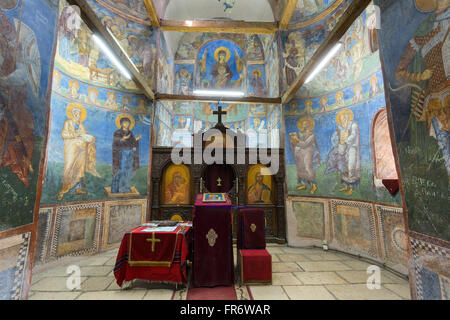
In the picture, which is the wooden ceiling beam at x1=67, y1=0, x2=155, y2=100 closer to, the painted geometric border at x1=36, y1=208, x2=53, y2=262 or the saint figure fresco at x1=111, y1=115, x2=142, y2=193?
the saint figure fresco at x1=111, y1=115, x2=142, y2=193

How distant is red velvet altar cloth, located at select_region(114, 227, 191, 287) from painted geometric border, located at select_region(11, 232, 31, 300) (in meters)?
1.31

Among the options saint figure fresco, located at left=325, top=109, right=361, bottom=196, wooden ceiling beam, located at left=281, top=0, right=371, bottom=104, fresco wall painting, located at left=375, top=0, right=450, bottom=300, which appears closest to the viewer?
fresco wall painting, located at left=375, top=0, right=450, bottom=300

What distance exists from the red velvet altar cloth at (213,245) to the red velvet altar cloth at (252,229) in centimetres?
51

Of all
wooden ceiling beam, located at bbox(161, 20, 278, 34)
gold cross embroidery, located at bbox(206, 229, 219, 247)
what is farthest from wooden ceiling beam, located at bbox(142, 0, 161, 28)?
gold cross embroidery, located at bbox(206, 229, 219, 247)

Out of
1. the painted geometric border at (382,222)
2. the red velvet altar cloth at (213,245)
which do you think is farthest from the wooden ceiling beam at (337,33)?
the red velvet altar cloth at (213,245)

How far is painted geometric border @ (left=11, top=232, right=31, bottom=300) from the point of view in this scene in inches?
98.2

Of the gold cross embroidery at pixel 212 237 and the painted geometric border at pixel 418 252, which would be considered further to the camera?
the gold cross embroidery at pixel 212 237

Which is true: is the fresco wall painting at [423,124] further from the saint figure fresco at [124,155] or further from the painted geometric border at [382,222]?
the saint figure fresco at [124,155]

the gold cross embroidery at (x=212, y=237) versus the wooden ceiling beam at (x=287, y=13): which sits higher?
the wooden ceiling beam at (x=287, y=13)

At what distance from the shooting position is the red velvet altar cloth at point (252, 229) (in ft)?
13.9

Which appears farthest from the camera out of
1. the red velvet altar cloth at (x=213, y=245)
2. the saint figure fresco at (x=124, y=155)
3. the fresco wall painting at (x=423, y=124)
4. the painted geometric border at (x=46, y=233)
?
the saint figure fresco at (x=124, y=155)

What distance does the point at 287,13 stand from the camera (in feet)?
23.3

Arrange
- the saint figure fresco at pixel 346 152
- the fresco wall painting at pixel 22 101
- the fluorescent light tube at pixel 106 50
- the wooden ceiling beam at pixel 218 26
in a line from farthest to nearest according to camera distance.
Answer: the wooden ceiling beam at pixel 218 26, the saint figure fresco at pixel 346 152, the fluorescent light tube at pixel 106 50, the fresco wall painting at pixel 22 101
